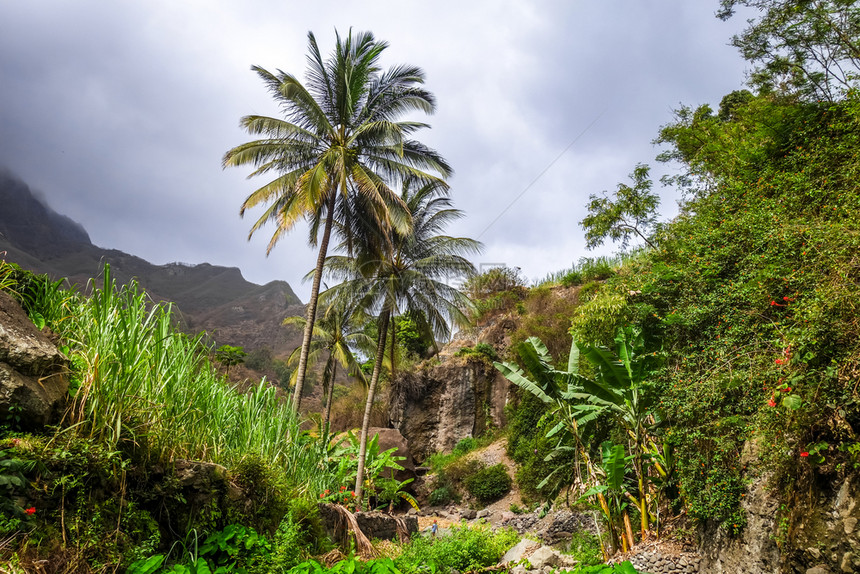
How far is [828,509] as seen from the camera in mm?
4297

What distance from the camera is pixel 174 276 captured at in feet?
160

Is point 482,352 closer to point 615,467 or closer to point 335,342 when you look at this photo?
point 335,342

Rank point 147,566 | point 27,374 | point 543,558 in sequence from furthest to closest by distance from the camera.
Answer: point 543,558, point 27,374, point 147,566

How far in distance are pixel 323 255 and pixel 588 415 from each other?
782 centimetres

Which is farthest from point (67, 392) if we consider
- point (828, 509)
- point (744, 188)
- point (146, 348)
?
point (744, 188)

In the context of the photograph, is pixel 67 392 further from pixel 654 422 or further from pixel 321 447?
pixel 654 422

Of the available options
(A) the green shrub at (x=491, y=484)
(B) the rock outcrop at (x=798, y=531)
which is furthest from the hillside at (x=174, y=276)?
(B) the rock outcrop at (x=798, y=531)

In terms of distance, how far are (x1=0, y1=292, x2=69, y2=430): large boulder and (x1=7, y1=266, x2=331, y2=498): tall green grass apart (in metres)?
0.12

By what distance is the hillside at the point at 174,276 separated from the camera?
35.5 metres

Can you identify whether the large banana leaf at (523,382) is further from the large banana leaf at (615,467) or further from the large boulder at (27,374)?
the large boulder at (27,374)

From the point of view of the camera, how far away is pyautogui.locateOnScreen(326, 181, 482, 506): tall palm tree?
15.0 m

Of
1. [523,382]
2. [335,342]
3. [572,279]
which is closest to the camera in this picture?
[523,382]

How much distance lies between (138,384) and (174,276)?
5202 centimetres

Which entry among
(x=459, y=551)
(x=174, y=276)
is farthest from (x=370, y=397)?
(x=174, y=276)
